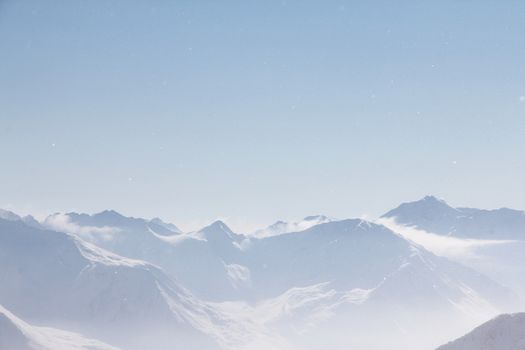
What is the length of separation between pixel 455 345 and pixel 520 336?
8.11 meters

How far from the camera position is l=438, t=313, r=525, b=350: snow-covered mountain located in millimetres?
83500

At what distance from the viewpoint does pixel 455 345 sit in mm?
87750

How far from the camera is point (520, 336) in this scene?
83.7 m

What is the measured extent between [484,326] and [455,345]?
461 cm

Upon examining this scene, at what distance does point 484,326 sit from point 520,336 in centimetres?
566

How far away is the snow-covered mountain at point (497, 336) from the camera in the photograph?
83500 millimetres

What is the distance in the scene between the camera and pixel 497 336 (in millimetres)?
85250

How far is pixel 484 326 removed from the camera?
88.6 meters
